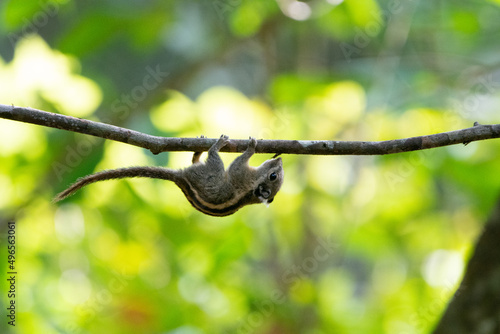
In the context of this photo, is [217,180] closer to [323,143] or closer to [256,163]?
[323,143]

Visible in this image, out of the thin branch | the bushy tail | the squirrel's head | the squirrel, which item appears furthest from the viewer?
the squirrel's head

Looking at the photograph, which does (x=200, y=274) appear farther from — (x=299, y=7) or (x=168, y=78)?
(x=299, y=7)

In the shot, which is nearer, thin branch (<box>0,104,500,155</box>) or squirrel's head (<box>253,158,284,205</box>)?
thin branch (<box>0,104,500,155</box>)

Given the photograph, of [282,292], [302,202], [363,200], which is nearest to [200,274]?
[282,292]

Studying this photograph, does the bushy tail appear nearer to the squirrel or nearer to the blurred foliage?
the squirrel

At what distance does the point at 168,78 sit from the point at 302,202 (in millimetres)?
2034

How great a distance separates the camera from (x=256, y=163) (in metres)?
5.47

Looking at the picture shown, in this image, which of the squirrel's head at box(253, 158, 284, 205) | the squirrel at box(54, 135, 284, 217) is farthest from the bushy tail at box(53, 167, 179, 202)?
the squirrel's head at box(253, 158, 284, 205)

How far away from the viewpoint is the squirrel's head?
4.20 m

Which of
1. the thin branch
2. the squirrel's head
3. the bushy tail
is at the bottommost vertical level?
the thin branch

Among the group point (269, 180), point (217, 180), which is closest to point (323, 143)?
point (217, 180)

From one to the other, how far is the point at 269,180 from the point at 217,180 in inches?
21.7

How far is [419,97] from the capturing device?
203 inches

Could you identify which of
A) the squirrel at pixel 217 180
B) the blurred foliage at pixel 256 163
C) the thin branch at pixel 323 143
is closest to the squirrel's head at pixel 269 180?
the squirrel at pixel 217 180
